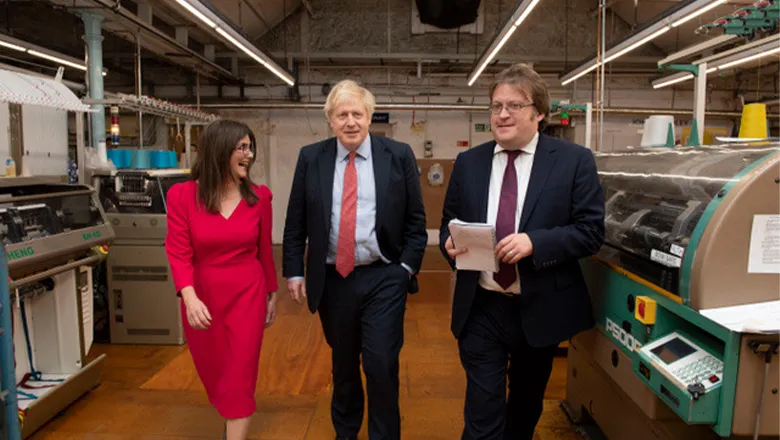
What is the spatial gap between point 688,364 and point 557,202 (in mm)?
617

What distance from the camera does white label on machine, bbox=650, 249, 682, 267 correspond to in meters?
1.53

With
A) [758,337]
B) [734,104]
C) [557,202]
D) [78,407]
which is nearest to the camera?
[758,337]

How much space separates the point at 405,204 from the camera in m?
2.21

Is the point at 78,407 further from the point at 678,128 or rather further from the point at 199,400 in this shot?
the point at 678,128

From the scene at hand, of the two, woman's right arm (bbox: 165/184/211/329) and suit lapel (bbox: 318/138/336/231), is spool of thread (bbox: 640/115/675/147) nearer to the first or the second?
suit lapel (bbox: 318/138/336/231)

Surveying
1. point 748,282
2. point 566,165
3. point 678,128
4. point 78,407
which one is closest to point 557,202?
point 566,165

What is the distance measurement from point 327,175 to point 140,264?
8.36 ft

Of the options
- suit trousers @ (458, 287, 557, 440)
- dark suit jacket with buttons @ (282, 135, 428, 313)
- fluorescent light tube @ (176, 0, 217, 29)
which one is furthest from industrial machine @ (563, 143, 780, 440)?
fluorescent light tube @ (176, 0, 217, 29)

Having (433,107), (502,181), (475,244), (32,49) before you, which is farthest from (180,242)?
(433,107)

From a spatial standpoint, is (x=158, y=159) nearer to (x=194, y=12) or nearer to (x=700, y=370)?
(x=194, y=12)

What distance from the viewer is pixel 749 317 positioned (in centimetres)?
136

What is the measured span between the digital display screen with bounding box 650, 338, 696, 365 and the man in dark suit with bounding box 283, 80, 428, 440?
991mm

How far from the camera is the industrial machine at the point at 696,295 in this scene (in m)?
1.34

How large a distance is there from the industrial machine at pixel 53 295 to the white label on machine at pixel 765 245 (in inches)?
115
